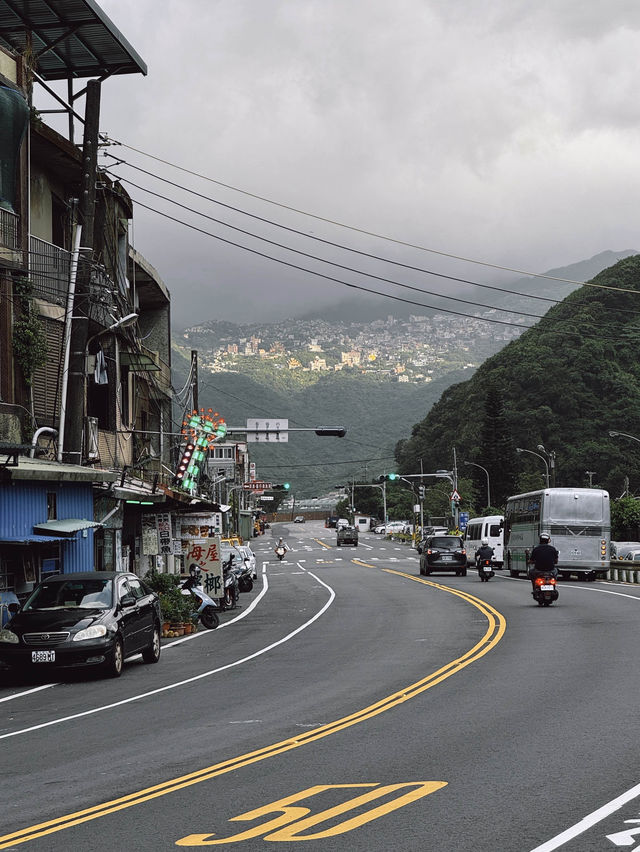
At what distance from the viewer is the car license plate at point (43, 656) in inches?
679

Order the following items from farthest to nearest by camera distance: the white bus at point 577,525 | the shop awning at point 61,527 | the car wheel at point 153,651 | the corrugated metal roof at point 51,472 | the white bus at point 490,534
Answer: the white bus at point 490,534, the white bus at point 577,525, the shop awning at point 61,527, the corrugated metal roof at point 51,472, the car wheel at point 153,651

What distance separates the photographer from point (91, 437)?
102 ft

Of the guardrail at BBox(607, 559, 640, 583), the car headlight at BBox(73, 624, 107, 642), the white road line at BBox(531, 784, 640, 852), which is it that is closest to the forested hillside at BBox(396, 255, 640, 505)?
the guardrail at BBox(607, 559, 640, 583)

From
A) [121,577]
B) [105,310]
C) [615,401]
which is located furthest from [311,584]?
[615,401]

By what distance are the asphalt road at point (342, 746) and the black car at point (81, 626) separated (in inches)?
17.5

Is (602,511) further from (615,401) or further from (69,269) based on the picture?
(615,401)

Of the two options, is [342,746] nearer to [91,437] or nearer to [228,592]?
[91,437]

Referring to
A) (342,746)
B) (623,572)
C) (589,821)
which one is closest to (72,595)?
(342,746)

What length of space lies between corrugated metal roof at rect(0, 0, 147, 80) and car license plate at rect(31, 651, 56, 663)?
16.8 meters

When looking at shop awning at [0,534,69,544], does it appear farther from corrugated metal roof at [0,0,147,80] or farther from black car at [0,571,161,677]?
corrugated metal roof at [0,0,147,80]

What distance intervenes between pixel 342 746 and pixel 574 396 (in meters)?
95.3

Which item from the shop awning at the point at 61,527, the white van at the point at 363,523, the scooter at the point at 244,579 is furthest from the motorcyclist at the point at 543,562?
the white van at the point at 363,523

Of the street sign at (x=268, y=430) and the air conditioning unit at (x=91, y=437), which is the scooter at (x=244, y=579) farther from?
the air conditioning unit at (x=91, y=437)

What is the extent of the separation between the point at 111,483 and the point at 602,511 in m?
23.5
